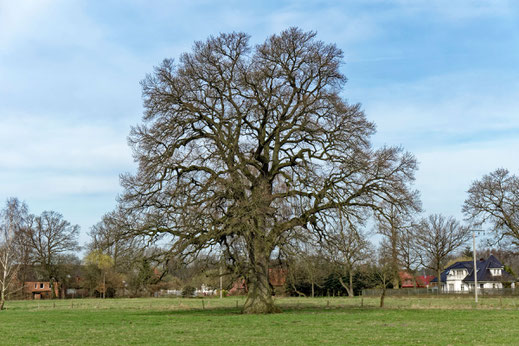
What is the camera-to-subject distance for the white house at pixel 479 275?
9850 centimetres

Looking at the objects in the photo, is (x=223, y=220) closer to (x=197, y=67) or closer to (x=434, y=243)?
(x=197, y=67)

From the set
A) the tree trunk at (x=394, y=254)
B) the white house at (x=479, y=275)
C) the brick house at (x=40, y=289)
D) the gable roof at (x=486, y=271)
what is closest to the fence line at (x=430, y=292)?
the tree trunk at (x=394, y=254)

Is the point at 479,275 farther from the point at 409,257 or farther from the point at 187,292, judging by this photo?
the point at 187,292

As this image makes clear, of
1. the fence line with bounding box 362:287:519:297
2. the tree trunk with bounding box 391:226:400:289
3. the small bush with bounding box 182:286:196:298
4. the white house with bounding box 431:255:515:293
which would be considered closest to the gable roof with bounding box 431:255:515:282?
the white house with bounding box 431:255:515:293

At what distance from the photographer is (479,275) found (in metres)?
102

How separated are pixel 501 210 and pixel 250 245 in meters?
37.0

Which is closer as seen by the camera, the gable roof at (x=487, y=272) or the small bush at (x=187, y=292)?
the small bush at (x=187, y=292)

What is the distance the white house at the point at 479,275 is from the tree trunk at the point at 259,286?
73.2 metres

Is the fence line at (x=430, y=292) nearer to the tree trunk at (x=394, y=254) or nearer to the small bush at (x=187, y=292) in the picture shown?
the tree trunk at (x=394, y=254)

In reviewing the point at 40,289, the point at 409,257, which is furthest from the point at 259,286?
the point at 40,289

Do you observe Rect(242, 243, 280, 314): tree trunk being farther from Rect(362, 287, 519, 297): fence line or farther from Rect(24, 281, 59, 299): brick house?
Rect(24, 281, 59, 299): brick house

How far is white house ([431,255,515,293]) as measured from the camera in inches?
3878

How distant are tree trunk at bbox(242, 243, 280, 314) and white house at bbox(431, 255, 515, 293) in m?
73.2

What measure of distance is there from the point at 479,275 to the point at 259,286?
82570 millimetres
